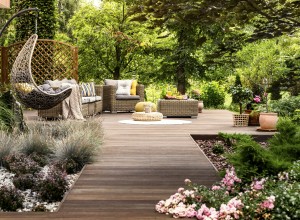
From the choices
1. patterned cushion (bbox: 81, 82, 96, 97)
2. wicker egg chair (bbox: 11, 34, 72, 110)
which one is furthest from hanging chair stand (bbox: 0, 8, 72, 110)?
patterned cushion (bbox: 81, 82, 96, 97)

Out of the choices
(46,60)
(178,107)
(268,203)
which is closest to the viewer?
(268,203)

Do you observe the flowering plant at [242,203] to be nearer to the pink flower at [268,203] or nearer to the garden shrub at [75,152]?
the pink flower at [268,203]

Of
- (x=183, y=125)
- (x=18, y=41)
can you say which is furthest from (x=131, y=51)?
(x=183, y=125)

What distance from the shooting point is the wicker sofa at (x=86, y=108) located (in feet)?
31.0

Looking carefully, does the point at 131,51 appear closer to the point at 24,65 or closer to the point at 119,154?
the point at 24,65

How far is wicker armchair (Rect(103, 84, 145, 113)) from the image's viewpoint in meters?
12.2

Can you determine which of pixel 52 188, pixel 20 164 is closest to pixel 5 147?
pixel 20 164

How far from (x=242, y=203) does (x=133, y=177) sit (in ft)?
4.86

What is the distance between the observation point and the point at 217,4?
10.6 feet

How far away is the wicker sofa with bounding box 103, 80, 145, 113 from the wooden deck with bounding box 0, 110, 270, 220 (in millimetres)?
4922

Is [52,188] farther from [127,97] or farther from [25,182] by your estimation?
[127,97]

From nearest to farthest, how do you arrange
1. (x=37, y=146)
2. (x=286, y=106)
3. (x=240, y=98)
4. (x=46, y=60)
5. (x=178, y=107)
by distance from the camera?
(x=37, y=146)
(x=240, y=98)
(x=286, y=106)
(x=178, y=107)
(x=46, y=60)

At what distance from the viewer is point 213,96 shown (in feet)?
50.7

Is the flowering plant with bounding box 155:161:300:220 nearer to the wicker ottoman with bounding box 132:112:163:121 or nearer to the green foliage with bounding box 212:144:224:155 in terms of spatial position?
the green foliage with bounding box 212:144:224:155
